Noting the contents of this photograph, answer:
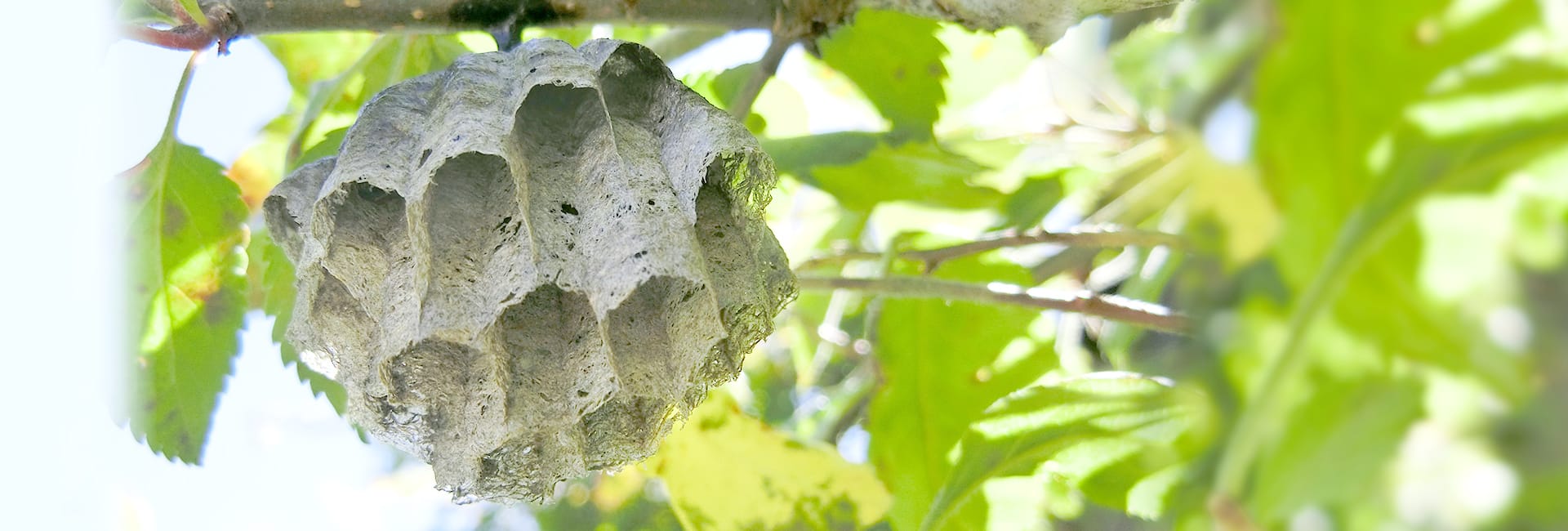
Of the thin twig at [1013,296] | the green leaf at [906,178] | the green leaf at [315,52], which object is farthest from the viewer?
the green leaf at [315,52]

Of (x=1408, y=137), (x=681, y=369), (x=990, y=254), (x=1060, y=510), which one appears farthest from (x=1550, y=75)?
(x=990, y=254)

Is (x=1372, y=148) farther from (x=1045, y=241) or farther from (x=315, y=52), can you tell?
(x=315, y=52)

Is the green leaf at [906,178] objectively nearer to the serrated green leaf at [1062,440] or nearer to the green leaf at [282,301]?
the serrated green leaf at [1062,440]

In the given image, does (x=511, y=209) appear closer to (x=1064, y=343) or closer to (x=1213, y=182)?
(x=1213, y=182)

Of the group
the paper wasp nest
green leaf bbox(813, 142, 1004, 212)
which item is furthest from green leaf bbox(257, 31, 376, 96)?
green leaf bbox(813, 142, 1004, 212)

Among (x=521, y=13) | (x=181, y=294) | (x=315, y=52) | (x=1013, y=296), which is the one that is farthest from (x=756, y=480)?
(x=315, y=52)

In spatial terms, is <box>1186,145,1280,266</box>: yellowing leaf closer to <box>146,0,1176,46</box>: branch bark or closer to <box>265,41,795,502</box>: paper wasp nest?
<box>265,41,795,502</box>: paper wasp nest

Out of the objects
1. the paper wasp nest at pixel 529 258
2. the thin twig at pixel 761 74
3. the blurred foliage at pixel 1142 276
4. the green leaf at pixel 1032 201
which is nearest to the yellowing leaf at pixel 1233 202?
the blurred foliage at pixel 1142 276

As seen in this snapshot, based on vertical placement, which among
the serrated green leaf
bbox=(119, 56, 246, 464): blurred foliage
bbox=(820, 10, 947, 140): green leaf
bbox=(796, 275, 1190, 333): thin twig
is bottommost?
bbox=(119, 56, 246, 464): blurred foliage
